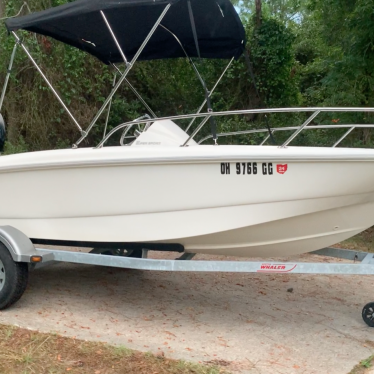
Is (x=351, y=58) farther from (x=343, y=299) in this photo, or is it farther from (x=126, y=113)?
(x=126, y=113)

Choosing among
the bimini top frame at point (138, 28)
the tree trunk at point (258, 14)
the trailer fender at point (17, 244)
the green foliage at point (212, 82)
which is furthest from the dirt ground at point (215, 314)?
the tree trunk at point (258, 14)

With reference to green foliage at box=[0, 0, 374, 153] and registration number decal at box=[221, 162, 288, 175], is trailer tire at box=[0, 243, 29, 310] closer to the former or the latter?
registration number decal at box=[221, 162, 288, 175]

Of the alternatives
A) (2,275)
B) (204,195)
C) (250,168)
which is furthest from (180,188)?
(2,275)

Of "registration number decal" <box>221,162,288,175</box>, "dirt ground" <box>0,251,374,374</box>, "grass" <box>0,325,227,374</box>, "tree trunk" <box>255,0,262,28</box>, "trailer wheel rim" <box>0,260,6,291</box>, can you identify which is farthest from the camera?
"tree trunk" <box>255,0,262,28</box>

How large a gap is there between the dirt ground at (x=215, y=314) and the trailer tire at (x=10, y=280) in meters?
0.12

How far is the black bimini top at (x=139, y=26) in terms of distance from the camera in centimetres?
411

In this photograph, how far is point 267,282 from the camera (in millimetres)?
5262

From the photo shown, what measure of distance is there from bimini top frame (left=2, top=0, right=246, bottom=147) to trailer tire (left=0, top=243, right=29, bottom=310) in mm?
1056

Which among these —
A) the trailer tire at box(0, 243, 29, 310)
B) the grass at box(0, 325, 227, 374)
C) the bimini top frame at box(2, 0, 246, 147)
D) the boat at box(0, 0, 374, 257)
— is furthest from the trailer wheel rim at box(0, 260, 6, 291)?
the bimini top frame at box(2, 0, 246, 147)

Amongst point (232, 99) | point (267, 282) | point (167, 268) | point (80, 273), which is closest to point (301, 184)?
point (167, 268)

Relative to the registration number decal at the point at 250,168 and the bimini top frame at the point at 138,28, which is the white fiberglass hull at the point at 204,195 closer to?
the registration number decal at the point at 250,168

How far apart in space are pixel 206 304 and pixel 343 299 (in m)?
1.25

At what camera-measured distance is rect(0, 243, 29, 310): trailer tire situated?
4.16 m

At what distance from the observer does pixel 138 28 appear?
4.86 metres
